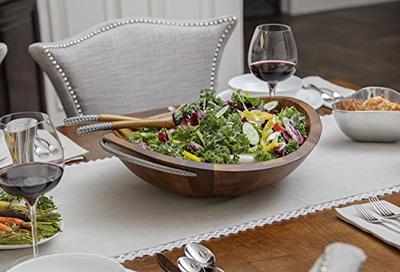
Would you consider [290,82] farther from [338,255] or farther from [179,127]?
[338,255]

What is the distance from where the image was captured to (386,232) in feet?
4.10

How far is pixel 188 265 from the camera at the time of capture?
45.4 inches

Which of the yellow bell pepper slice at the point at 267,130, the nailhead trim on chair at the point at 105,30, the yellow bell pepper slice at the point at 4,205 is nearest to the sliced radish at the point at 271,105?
the yellow bell pepper slice at the point at 267,130

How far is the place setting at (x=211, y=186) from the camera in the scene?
1.21 m

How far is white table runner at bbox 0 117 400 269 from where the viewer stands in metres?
1.28

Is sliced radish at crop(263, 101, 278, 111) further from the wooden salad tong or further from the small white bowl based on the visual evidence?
the small white bowl

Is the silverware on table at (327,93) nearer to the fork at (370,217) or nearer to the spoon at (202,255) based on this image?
the fork at (370,217)

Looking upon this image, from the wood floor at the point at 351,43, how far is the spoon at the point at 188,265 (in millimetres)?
3671

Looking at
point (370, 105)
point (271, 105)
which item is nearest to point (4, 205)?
point (271, 105)

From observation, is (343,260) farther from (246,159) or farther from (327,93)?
(327,93)

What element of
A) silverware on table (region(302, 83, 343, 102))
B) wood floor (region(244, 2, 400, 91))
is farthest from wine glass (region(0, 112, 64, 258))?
wood floor (region(244, 2, 400, 91))

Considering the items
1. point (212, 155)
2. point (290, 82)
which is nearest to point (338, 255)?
point (212, 155)

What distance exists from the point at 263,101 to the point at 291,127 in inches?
6.7

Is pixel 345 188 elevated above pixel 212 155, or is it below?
below
